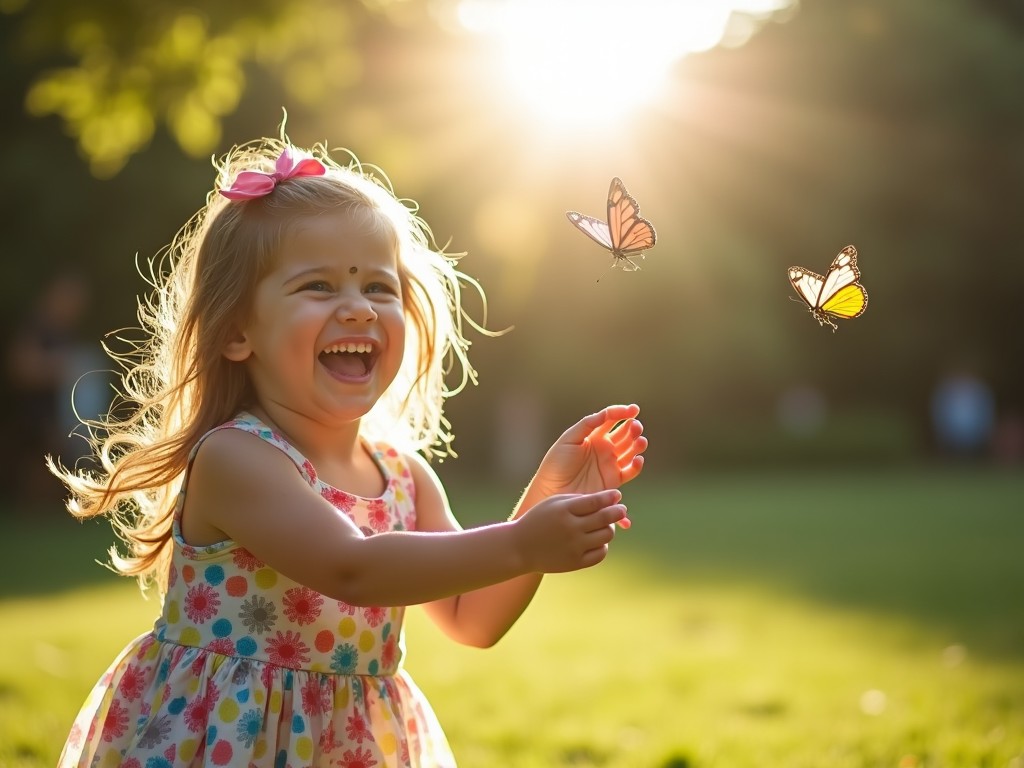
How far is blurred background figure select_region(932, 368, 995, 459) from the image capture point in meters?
22.2

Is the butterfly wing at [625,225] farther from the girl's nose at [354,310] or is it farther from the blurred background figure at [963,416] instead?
the blurred background figure at [963,416]

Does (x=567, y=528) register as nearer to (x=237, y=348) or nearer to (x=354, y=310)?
(x=354, y=310)

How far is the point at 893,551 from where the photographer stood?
9.20 metres

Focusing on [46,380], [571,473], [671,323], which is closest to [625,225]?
[571,473]

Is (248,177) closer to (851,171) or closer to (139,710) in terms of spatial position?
(139,710)

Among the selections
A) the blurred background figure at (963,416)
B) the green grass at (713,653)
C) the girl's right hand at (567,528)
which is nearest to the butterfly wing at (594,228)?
the girl's right hand at (567,528)

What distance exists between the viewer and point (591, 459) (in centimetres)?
242

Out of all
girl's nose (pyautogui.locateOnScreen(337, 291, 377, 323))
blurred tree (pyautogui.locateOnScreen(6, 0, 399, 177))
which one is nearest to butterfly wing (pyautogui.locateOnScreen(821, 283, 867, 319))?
girl's nose (pyautogui.locateOnScreen(337, 291, 377, 323))

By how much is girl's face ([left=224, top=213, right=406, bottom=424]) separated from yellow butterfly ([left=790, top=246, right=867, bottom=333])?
2.72ft

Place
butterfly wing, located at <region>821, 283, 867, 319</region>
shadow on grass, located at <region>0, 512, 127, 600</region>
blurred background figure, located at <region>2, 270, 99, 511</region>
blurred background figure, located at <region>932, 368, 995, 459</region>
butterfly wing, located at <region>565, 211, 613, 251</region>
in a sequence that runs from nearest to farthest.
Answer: butterfly wing, located at <region>821, 283, 867, 319</region> → butterfly wing, located at <region>565, 211, 613, 251</region> → shadow on grass, located at <region>0, 512, 127, 600</region> → blurred background figure, located at <region>2, 270, 99, 511</region> → blurred background figure, located at <region>932, 368, 995, 459</region>

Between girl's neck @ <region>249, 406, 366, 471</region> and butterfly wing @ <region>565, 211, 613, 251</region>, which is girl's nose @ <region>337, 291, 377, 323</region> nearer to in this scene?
girl's neck @ <region>249, 406, 366, 471</region>

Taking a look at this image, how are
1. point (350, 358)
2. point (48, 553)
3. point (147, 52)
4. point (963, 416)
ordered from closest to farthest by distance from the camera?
point (350, 358) < point (147, 52) < point (48, 553) < point (963, 416)

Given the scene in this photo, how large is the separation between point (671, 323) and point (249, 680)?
691 inches

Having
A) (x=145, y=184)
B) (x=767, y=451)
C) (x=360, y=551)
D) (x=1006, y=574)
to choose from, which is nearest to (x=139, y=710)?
(x=360, y=551)
